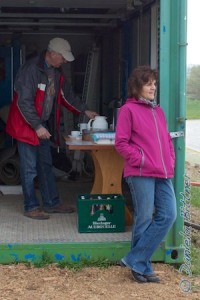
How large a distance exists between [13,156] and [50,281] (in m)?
3.88

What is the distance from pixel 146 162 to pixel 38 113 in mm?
1706

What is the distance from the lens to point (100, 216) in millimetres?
5480

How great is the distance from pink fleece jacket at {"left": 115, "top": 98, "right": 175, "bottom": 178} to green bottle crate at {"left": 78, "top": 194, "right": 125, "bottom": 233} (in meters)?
0.93

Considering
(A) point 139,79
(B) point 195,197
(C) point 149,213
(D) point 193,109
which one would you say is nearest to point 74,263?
(C) point 149,213

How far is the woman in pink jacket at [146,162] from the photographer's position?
4.53m

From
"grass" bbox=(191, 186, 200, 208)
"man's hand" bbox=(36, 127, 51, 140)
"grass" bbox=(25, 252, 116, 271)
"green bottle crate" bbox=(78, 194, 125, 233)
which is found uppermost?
"man's hand" bbox=(36, 127, 51, 140)

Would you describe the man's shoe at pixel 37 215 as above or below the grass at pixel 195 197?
above

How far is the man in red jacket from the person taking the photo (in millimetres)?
5738

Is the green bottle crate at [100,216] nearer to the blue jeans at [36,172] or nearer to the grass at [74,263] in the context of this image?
the grass at [74,263]

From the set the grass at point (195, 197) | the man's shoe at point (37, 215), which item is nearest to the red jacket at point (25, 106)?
the man's shoe at point (37, 215)

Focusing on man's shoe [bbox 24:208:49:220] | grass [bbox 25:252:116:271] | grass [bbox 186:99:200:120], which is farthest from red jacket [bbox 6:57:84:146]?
grass [bbox 186:99:200:120]

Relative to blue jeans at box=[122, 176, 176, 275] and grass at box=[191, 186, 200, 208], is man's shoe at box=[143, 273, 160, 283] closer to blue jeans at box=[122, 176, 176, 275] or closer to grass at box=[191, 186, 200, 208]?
blue jeans at box=[122, 176, 176, 275]

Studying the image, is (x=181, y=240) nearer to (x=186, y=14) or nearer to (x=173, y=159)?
(x=173, y=159)

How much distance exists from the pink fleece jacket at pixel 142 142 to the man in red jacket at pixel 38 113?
1.34 m
